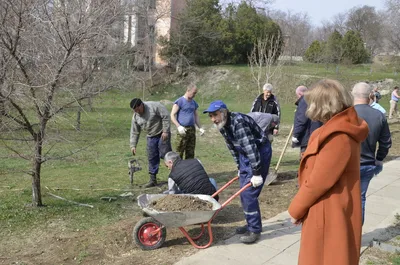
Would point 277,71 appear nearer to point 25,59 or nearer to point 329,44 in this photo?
point 329,44

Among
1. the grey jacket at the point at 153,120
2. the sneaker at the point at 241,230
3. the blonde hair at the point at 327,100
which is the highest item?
the blonde hair at the point at 327,100

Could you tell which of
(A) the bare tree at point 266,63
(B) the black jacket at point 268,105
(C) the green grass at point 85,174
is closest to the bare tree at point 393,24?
(A) the bare tree at point 266,63

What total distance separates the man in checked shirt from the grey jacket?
2.66 meters

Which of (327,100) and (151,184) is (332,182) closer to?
(327,100)

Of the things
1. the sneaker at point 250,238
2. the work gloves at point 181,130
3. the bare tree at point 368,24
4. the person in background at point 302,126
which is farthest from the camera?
the bare tree at point 368,24

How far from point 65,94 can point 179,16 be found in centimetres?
3462

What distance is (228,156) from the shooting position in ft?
37.7

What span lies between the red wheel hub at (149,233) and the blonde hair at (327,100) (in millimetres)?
2504

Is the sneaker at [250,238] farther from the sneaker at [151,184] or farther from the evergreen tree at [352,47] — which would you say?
the evergreen tree at [352,47]

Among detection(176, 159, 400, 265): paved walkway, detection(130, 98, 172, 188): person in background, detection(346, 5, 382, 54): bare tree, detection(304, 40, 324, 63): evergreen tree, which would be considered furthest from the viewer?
detection(346, 5, 382, 54): bare tree

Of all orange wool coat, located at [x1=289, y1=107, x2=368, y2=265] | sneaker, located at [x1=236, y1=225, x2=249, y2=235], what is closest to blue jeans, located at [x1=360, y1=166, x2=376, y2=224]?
sneaker, located at [x1=236, y1=225, x2=249, y2=235]

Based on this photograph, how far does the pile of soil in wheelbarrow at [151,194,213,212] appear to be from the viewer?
468 centimetres

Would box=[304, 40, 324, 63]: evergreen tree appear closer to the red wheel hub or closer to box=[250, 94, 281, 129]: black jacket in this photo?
box=[250, 94, 281, 129]: black jacket

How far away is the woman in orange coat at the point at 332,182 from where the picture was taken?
2.69m
